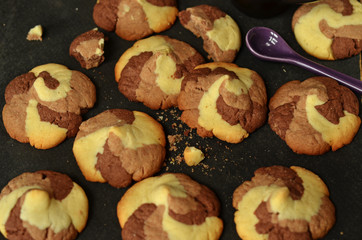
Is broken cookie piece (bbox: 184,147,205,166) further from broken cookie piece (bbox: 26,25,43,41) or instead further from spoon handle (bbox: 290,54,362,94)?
broken cookie piece (bbox: 26,25,43,41)

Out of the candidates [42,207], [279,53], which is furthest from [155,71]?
[42,207]

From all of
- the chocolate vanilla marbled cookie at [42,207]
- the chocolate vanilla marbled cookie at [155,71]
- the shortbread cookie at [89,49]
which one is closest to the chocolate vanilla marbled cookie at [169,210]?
the chocolate vanilla marbled cookie at [42,207]

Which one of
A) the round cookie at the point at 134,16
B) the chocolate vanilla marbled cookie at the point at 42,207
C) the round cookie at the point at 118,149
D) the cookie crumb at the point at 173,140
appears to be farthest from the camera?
the round cookie at the point at 134,16

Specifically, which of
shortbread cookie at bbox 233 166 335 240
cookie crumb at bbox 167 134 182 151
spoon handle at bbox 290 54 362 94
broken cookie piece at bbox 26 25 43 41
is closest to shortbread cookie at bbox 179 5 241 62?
spoon handle at bbox 290 54 362 94

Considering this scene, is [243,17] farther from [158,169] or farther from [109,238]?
[109,238]

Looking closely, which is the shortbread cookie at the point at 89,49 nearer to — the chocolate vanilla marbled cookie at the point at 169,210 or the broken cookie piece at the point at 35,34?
the broken cookie piece at the point at 35,34

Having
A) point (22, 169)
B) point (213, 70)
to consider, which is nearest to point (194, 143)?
point (213, 70)
